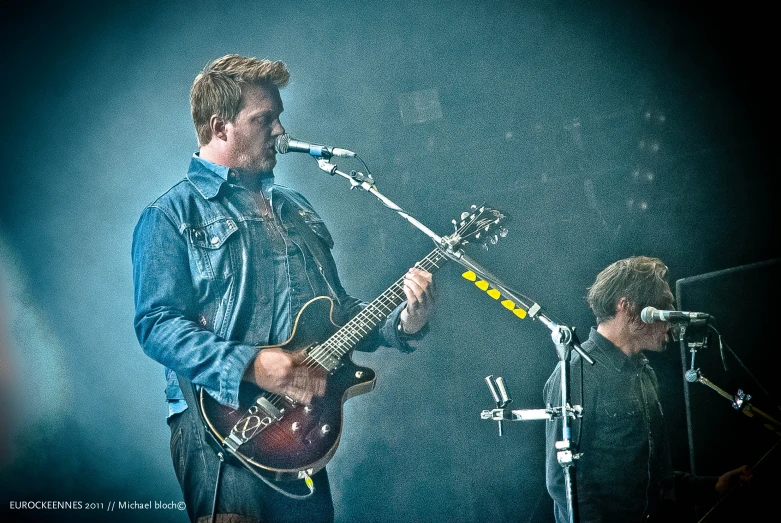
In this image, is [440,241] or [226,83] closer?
[440,241]

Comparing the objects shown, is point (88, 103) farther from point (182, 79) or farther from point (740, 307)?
point (740, 307)

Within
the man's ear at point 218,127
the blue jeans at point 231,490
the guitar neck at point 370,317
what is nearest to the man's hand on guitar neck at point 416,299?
the guitar neck at point 370,317

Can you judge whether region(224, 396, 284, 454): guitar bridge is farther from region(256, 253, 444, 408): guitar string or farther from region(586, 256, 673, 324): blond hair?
region(586, 256, 673, 324): blond hair

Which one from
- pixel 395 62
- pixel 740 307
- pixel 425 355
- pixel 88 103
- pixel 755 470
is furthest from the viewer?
pixel 88 103

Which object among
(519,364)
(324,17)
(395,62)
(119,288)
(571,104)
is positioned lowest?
(519,364)

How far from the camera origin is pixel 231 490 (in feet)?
8.75

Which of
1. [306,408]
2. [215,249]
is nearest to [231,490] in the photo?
[306,408]

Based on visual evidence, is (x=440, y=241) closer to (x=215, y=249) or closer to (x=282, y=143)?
(x=282, y=143)

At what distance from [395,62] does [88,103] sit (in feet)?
5.45

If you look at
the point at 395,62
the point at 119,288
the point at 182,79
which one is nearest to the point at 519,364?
the point at 395,62

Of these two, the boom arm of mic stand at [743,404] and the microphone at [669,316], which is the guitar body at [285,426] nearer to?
the microphone at [669,316]

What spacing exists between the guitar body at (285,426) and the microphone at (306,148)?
824mm

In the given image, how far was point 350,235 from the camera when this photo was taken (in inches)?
127

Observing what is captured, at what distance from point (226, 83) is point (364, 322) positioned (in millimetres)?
1357
